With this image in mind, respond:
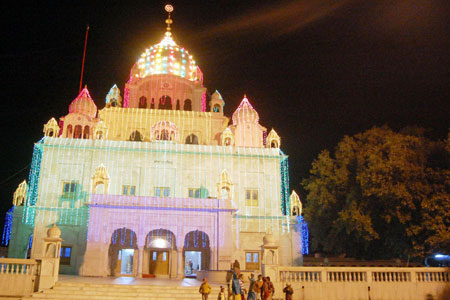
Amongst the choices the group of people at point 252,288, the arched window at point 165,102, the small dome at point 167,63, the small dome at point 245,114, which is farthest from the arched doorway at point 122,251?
the small dome at point 167,63

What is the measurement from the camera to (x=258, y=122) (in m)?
36.2

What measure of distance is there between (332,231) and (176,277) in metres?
10.5

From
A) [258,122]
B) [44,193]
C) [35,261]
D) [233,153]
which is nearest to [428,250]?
[233,153]

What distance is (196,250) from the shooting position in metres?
29.2

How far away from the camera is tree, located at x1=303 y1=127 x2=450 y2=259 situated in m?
23.0

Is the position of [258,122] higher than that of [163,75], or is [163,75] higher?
[163,75]

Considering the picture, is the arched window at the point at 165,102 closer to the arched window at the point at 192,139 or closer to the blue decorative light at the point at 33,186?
the arched window at the point at 192,139

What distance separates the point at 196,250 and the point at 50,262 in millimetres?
12333

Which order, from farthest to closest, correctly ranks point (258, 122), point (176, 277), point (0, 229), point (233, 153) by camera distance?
point (0, 229), point (258, 122), point (233, 153), point (176, 277)

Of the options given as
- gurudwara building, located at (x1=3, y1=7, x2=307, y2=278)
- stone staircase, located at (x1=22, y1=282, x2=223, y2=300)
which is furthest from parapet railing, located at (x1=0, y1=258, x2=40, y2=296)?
gurudwara building, located at (x1=3, y1=7, x2=307, y2=278)

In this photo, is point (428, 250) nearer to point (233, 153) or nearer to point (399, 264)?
point (399, 264)

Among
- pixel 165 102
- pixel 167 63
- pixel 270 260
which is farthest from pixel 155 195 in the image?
pixel 167 63

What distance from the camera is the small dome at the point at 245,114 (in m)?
35.4

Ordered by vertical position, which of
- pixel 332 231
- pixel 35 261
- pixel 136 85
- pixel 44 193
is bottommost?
pixel 35 261
